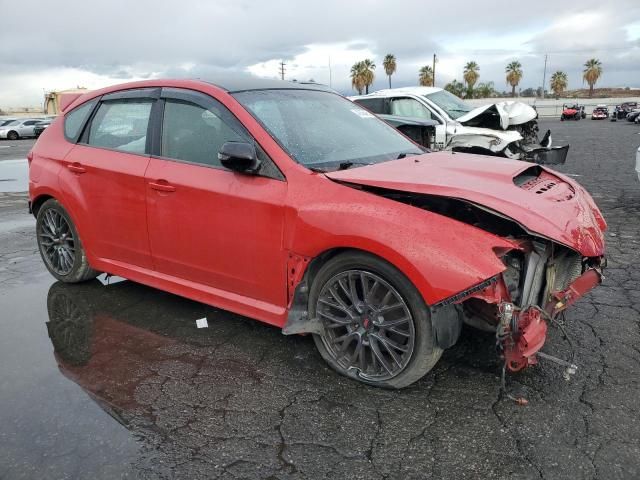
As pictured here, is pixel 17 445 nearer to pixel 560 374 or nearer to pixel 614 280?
pixel 560 374

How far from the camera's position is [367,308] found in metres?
3.09

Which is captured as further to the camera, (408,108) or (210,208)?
(408,108)

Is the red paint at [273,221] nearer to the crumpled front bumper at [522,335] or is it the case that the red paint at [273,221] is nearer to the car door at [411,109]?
the crumpled front bumper at [522,335]

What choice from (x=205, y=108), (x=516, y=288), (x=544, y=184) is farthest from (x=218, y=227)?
(x=544, y=184)

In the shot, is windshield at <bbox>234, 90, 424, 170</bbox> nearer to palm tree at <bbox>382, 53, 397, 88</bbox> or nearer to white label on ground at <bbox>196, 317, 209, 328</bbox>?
white label on ground at <bbox>196, 317, 209, 328</bbox>

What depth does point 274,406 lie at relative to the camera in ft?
9.86

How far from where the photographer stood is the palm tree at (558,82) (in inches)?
3898

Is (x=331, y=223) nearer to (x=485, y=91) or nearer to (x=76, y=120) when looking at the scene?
(x=76, y=120)

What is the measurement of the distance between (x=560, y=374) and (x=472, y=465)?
3.50 feet

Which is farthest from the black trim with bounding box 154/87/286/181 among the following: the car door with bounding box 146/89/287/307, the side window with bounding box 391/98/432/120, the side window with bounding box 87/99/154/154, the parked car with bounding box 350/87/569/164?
the side window with bounding box 391/98/432/120

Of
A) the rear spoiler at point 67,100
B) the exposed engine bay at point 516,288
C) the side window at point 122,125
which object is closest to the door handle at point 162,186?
the side window at point 122,125

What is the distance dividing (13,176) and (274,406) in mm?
13263

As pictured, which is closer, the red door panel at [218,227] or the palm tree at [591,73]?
the red door panel at [218,227]

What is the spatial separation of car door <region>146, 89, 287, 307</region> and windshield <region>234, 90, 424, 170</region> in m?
0.20
